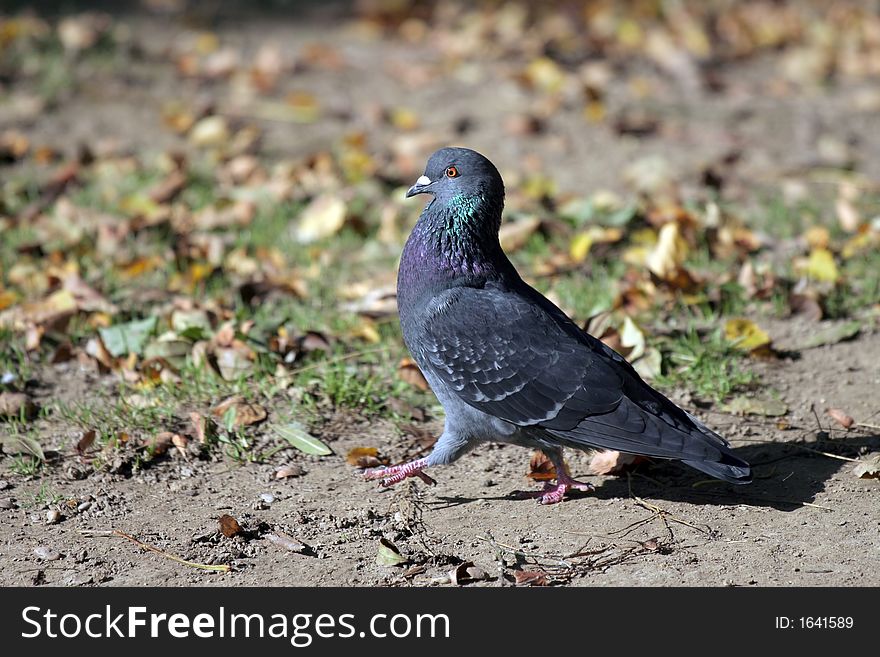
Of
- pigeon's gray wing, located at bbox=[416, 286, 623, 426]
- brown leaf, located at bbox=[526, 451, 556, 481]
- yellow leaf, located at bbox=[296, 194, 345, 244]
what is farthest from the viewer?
yellow leaf, located at bbox=[296, 194, 345, 244]

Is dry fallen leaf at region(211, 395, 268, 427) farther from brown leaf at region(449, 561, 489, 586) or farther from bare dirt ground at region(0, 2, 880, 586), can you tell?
brown leaf at region(449, 561, 489, 586)

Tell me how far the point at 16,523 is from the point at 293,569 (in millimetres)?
960

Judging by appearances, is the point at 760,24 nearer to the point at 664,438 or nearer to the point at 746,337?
the point at 746,337

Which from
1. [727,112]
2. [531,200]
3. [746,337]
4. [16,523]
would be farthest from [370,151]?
[16,523]

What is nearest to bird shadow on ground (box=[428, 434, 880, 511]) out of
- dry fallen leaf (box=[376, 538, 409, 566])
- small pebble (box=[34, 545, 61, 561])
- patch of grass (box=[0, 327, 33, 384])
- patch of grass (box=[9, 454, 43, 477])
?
dry fallen leaf (box=[376, 538, 409, 566])

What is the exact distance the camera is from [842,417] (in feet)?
13.3

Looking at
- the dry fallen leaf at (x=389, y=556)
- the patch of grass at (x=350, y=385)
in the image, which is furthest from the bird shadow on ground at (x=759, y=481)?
the patch of grass at (x=350, y=385)

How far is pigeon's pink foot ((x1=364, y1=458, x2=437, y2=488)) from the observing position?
Result: 371 centimetres

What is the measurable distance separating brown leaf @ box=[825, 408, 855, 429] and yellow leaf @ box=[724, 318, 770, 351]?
46 centimetres

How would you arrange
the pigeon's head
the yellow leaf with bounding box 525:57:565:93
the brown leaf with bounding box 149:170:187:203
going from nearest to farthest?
the pigeon's head < the brown leaf with bounding box 149:170:187:203 < the yellow leaf with bounding box 525:57:565:93

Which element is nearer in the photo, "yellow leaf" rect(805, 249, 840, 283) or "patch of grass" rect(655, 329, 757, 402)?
"patch of grass" rect(655, 329, 757, 402)

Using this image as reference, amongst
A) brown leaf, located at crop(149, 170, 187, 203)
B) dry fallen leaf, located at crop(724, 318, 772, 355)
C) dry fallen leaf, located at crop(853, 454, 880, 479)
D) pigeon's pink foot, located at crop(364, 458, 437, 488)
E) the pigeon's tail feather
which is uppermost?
brown leaf, located at crop(149, 170, 187, 203)

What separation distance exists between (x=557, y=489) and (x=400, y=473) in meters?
0.53

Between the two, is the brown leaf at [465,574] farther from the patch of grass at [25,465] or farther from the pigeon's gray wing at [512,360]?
the patch of grass at [25,465]
